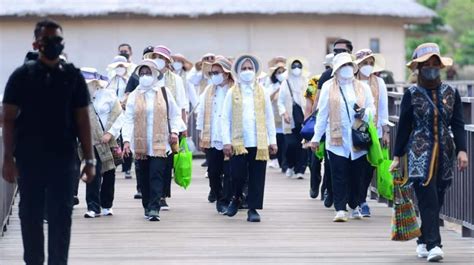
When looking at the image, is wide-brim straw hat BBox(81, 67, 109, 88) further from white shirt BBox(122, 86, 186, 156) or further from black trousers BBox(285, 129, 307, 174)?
black trousers BBox(285, 129, 307, 174)

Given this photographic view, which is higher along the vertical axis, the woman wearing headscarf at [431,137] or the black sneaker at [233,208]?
the woman wearing headscarf at [431,137]

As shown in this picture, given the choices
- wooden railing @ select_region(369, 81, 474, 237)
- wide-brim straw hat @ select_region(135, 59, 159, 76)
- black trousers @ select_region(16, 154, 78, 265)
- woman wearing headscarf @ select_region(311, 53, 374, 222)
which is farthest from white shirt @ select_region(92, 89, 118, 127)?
black trousers @ select_region(16, 154, 78, 265)

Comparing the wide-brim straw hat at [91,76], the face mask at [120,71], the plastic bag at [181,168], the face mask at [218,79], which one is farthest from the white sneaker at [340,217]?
the face mask at [120,71]

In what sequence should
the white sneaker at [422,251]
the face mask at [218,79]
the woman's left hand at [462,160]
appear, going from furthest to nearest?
the face mask at [218,79] < the white sneaker at [422,251] < the woman's left hand at [462,160]

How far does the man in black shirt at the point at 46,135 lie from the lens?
11.1 meters

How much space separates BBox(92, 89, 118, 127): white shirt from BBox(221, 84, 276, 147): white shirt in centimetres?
144

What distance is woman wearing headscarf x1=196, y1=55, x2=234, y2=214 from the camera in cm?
1839

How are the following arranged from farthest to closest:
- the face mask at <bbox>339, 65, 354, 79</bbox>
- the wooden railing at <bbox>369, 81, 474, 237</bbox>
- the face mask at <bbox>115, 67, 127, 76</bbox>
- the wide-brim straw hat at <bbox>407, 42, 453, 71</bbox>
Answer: the face mask at <bbox>115, 67, 127, 76</bbox> → the face mask at <bbox>339, 65, 354, 79</bbox> → the wooden railing at <bbox>369, 81, 474, 237</bbox> → the wide-brim straw hat at <bbox>407, 42, 453, 71</bbox>

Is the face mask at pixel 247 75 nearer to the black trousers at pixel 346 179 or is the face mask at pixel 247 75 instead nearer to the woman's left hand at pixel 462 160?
the black trousers at pixel 346 179

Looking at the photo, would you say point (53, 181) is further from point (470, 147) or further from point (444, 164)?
point (470, 147)

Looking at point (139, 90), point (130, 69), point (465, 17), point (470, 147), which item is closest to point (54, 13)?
point (130, 69)

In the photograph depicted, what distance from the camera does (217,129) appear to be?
60.4ft

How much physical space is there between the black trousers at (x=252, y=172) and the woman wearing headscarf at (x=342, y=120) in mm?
694

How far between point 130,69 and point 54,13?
1512 centimetres
